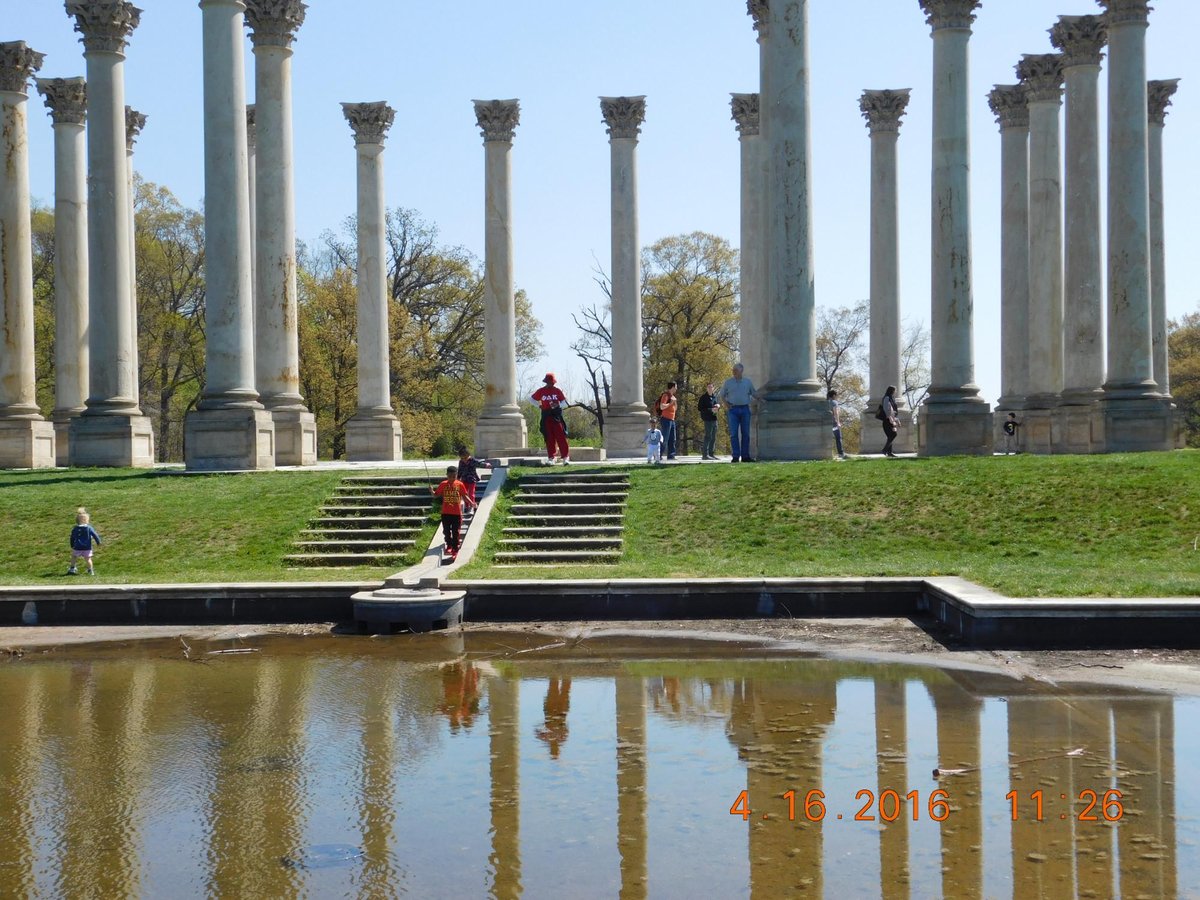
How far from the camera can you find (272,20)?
45.8 m

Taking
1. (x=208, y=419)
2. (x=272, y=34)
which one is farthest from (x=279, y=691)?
(x=272, y=34)

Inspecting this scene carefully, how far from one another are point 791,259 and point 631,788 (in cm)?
2764

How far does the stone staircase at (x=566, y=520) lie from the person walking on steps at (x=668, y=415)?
6871 millimetres

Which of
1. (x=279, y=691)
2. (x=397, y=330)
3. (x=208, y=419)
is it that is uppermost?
(x=397, y=330)

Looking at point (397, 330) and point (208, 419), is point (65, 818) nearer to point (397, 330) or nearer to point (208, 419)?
point (208, 419)

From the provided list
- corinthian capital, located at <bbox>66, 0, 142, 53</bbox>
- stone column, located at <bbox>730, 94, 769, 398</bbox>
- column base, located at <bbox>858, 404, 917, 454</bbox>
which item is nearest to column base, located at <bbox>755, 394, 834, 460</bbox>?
stone column, located at <bbox>730, 94, 769, 398</bbox>

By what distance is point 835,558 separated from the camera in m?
26.5

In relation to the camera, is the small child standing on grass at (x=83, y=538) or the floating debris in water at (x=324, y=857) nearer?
the floating debris in water at (x=324, y=857)

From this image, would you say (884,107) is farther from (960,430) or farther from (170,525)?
(170,525)

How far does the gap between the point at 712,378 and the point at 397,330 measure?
2232cm

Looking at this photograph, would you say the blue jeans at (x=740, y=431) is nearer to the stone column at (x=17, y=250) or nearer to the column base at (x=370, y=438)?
the column base at (x=370, y=438)

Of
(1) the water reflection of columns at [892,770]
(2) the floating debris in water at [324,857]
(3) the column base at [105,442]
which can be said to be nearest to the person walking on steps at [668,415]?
(3) the column base at [105,442]

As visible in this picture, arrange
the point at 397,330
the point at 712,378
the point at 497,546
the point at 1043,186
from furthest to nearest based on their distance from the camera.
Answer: the point at 712,378 < the point at 397,330 < the point at 1043,186 < the point at 497,546

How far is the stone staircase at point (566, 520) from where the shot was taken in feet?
93.4
